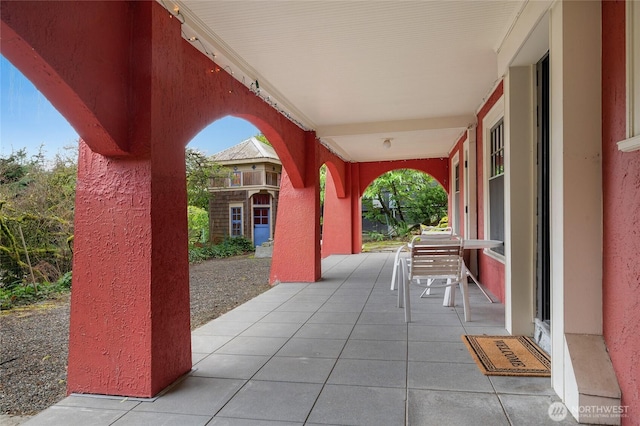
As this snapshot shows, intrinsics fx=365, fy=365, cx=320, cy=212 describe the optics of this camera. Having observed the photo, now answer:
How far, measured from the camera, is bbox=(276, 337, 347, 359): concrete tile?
2.88 metres

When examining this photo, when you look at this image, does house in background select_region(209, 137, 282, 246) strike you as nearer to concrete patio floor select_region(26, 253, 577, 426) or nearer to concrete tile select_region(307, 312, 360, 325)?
concrete tile select_region(307, 312, 360, 325)

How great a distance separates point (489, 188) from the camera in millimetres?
4828

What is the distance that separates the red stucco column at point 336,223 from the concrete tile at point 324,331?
6.63m

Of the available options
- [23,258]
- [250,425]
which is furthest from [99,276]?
[23,258]

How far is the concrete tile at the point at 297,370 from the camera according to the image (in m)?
2.45

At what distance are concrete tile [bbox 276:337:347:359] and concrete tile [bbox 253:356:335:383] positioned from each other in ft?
0.28

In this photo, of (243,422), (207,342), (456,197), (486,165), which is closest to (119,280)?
(243,422)

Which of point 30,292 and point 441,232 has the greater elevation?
point 441,232

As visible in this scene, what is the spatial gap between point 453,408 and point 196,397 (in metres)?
1.51

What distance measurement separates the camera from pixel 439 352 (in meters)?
2.83

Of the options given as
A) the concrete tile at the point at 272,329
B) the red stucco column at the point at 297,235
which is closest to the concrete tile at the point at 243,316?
the concrete tile at the point at 272,329

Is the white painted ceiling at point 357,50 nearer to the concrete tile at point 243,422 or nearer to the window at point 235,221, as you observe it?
the concrete tile at point 243,422

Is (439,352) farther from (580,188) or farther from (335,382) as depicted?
(580,188)

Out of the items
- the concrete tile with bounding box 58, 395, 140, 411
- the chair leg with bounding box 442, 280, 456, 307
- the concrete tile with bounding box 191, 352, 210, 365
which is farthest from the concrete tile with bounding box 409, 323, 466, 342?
the concrete tile with bounding box 58, 395, 140, 411
